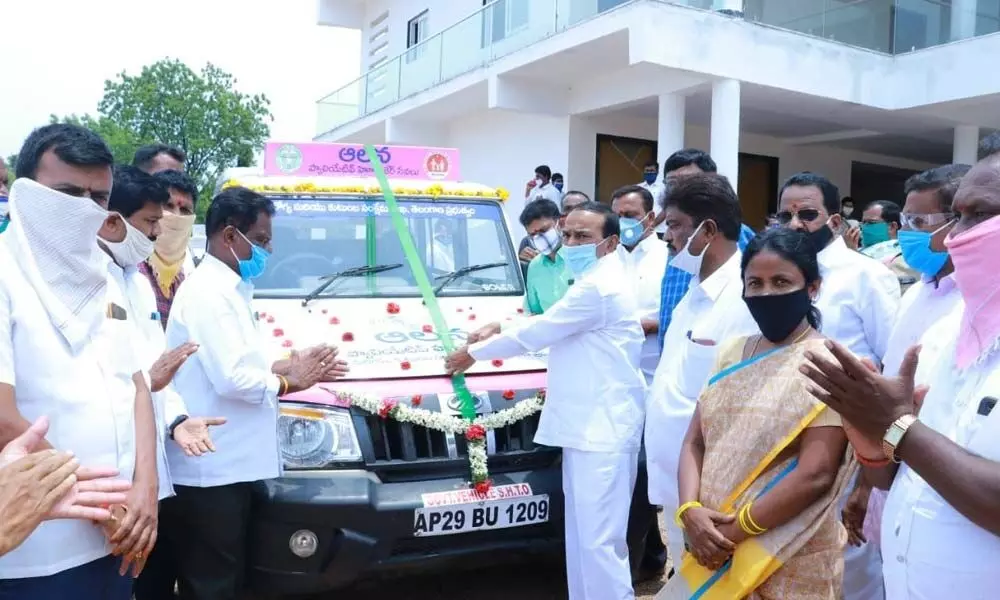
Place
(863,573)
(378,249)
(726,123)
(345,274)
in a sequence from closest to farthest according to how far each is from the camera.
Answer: (863,573), (345,274), (378,249), (726,123)

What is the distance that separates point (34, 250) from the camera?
6.44ft

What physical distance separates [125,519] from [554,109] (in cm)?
1143

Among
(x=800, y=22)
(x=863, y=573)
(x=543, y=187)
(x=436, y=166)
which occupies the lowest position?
(x=863, y=573)

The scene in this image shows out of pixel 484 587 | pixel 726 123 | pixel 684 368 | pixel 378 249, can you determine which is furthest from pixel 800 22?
pixel 484 587

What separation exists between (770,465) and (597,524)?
116 cm

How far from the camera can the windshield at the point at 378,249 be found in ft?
13.9

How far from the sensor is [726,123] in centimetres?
1025

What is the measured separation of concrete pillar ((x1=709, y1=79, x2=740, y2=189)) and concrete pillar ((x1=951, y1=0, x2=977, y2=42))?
11.4ft

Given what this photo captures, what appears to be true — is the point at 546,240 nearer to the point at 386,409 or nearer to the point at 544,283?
the point at 544,283

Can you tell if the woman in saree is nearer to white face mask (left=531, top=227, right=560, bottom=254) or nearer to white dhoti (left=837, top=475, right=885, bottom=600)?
white dhoti (left=837, top=475, right=885, bottom=600)

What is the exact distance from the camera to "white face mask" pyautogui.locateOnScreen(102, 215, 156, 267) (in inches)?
103

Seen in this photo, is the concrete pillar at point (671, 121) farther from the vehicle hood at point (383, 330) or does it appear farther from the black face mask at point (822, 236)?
the black face mask at point (822, 236)

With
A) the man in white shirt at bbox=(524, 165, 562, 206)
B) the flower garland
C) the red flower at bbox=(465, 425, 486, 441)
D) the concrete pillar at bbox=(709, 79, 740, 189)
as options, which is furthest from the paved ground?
the man in white shirt at bbox=(524, 165, 562, 206)

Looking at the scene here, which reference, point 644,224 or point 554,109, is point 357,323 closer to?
point 644,224
